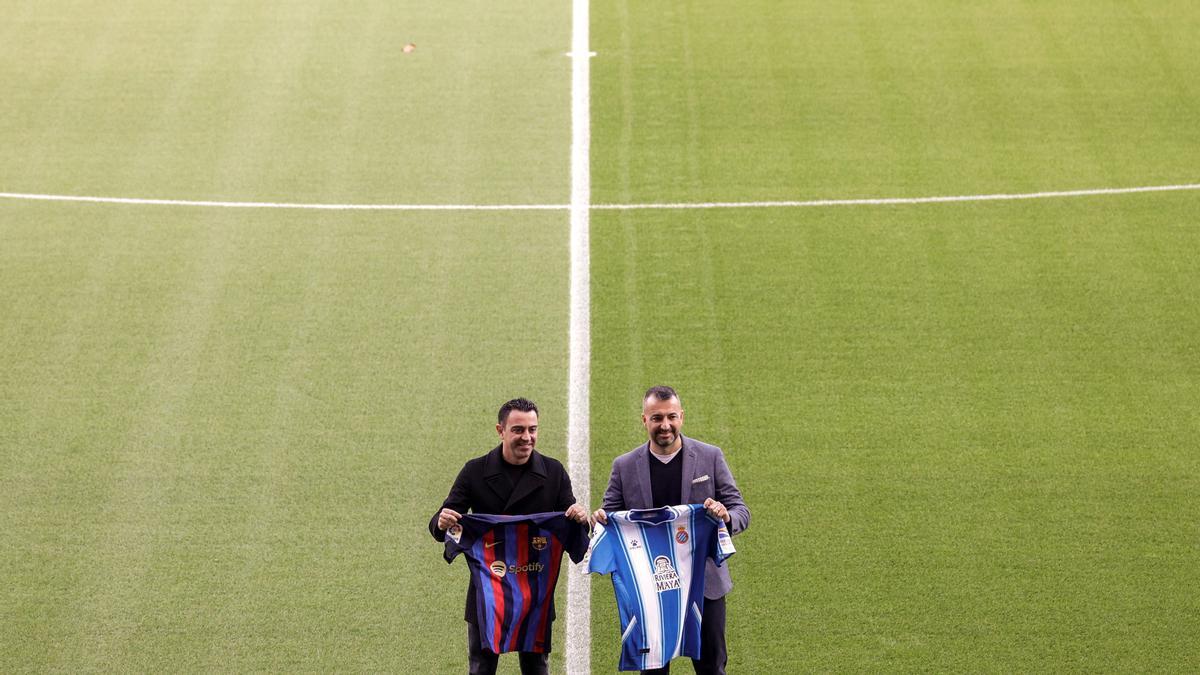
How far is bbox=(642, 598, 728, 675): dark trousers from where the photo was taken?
17.1 ft

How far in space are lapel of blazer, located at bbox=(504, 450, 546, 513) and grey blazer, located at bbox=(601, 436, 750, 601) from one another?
0.29m

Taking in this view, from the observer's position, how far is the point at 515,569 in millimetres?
5172

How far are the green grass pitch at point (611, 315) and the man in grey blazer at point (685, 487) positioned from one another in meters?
0.93

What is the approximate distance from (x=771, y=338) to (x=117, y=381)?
429 cm

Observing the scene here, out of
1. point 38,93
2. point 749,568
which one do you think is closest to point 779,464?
point 749,568

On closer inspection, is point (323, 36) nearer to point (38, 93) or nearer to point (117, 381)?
point (38, 93)

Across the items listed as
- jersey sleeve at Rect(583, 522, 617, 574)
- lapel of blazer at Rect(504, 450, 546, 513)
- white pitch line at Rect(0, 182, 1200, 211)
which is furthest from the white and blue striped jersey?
white pitch line at Rect(0, 182, 1200, 211)

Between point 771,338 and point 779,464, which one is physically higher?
point 771,338

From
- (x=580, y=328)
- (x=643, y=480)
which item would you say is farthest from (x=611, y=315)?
(x=643, y=480)

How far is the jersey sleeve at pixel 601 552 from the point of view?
16.8 ft

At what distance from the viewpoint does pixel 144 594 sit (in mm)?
6629

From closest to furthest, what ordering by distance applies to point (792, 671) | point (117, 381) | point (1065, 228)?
point (792, 671) < point (117, 381) < point (1065, 228)

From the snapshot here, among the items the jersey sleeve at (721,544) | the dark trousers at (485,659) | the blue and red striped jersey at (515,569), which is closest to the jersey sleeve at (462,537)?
the blue and red striped jersey at (515,569)

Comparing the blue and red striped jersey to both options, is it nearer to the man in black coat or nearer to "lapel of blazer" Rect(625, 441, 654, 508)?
the man in black coat
